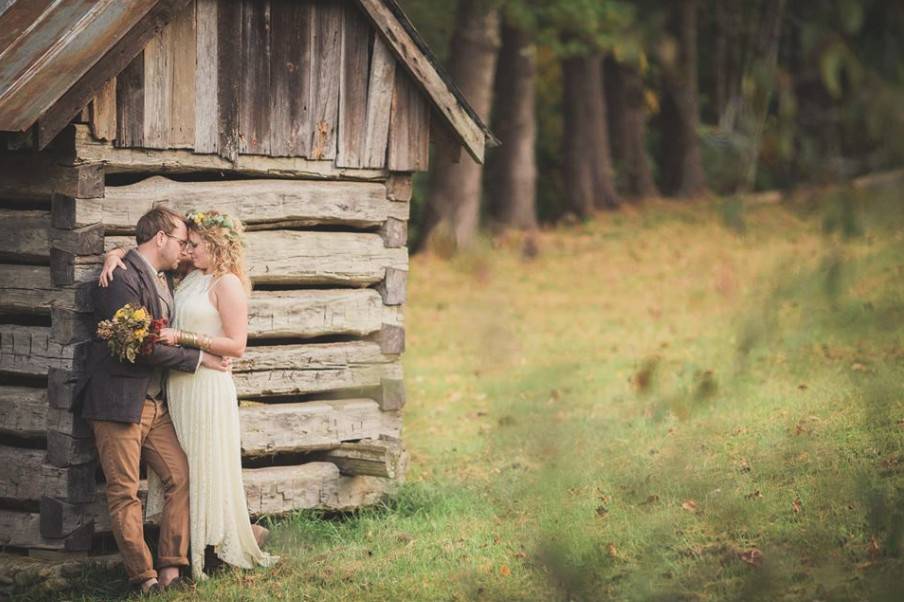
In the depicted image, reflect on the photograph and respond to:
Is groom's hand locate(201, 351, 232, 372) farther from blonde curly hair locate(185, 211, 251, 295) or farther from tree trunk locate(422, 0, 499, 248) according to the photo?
tree trunk locate(422, 0, 499, 248)

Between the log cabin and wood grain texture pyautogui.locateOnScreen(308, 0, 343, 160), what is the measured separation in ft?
0.05

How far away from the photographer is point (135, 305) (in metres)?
6.83

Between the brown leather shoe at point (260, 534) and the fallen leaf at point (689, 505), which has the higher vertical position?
the fallen leaf at point (689, 505)

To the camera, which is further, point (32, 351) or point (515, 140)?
point (515, 140)

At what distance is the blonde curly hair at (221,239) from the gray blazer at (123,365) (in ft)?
1.32

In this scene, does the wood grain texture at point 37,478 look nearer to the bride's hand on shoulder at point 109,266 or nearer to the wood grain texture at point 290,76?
the bride's hand on shoulder at point 109,266

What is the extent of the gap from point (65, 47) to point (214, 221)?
4.53 ft

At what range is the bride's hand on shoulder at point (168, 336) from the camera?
22.4 feet

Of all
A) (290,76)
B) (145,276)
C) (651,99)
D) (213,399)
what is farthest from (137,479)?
(651,99)

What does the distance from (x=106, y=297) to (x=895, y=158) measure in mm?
5676

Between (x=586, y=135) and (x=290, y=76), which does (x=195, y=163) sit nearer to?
(x=290, y=76)

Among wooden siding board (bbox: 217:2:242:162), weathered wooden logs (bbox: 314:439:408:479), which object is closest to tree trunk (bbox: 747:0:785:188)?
wooden siding board (bbox: 217:2:242:162)

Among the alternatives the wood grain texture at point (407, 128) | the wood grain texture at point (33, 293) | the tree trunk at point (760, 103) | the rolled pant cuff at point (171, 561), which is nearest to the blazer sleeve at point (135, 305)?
the wood grain texture at point (33, 293)

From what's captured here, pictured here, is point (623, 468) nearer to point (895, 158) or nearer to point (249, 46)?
point (249, 46)
